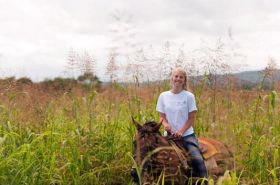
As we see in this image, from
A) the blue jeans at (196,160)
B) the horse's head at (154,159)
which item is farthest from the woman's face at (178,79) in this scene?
the horse's head at (154,159)

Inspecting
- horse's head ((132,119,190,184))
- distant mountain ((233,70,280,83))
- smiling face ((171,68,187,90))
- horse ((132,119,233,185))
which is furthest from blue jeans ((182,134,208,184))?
distant mountain ((233,70,280,83))

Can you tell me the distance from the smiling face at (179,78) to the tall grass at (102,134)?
2.01 feet

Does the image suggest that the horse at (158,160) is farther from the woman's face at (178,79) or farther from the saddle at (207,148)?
the woman's face at (178,79)

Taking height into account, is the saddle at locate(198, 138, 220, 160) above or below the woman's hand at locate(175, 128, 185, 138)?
below

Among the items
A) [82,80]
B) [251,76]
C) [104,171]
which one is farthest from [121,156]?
[251,76]

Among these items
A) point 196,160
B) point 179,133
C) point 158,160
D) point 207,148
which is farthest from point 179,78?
point 158,160

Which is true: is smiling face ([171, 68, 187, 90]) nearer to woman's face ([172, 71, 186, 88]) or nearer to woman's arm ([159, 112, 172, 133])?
woman's face ([172, 71, 186, 88])

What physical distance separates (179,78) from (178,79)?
17 millimetres

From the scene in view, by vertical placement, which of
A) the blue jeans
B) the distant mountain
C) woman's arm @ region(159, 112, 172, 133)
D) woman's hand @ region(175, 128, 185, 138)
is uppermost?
the distant mountain

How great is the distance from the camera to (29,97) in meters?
6.54

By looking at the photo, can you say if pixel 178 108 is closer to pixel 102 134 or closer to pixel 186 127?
pixel 186 127

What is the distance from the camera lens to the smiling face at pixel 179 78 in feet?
18.4

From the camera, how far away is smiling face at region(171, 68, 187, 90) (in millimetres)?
5617

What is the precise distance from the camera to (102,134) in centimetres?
595
